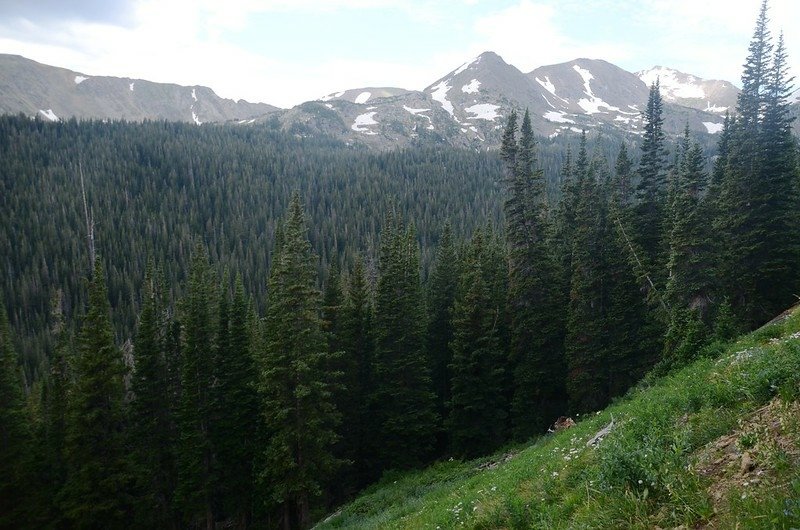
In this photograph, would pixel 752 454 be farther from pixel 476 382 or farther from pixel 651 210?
pixel 651 210

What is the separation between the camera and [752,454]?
18.3 ft

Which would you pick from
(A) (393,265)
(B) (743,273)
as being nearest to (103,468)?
(A) (393,265)

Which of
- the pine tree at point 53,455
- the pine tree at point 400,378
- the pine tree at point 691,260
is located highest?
the pine tree at point 691,260

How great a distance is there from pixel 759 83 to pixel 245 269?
424ft

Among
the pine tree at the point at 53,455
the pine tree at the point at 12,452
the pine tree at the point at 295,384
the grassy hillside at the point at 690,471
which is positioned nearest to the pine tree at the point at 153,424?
the pine tree at the point at 53,455

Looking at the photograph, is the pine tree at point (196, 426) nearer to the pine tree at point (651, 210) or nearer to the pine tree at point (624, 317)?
the pine tree at point (624, 317)

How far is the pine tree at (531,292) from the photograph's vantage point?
1356 inches

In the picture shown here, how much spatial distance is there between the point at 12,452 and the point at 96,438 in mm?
7195

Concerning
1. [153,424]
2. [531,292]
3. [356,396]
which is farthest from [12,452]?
[531,292]

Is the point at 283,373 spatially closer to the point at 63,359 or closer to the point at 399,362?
the point at 399,362

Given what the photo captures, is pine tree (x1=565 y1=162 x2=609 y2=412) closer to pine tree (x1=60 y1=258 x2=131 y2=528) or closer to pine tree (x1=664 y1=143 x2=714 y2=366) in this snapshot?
pine tree (x1=664 y1=143 x2=714 y2=366)

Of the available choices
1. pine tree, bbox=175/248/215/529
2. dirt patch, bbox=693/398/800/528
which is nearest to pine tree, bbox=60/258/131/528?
pine tree, bbox=175/248/215/529

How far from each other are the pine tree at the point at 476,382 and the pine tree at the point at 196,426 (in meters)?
18.0

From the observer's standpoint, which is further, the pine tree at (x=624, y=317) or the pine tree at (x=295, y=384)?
the pine tree at (x=624, y=317)
